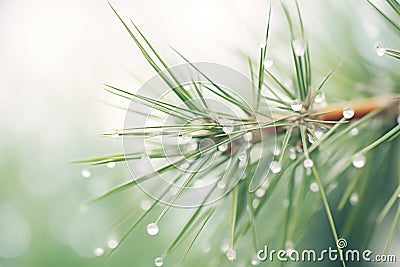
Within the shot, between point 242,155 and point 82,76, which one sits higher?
point 82,76

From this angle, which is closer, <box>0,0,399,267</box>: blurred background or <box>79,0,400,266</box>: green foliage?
<box>79,0,400,266</box>: green foliage

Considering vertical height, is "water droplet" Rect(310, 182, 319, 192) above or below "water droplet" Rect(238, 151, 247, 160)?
below

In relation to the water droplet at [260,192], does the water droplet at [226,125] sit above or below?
above

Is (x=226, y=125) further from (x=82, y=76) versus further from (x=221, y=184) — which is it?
(x=82, y=76)

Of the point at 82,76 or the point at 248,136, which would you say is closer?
the point at 248,136

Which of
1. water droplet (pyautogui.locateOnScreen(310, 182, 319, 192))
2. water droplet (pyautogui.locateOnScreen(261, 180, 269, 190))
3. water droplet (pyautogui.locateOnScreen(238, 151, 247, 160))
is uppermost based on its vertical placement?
water droplet (pyautogui.locateOnScreen(238, 151, 247, 160))

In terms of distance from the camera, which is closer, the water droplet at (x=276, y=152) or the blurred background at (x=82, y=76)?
the water droplet at (x=276, y=152)

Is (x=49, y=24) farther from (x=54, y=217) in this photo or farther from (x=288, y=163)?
(x=288, y=163)

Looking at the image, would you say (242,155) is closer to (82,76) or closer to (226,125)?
(226,125)

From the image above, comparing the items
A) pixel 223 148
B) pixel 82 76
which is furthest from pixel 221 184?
pixel 82 76
